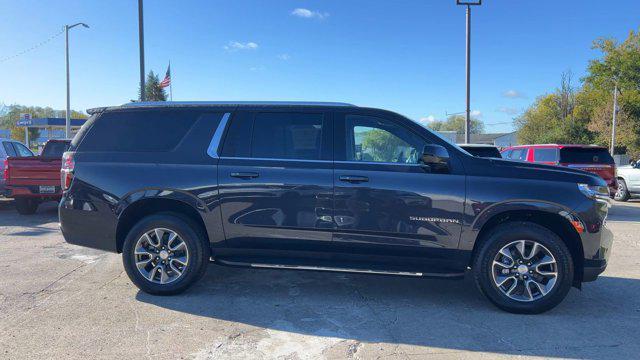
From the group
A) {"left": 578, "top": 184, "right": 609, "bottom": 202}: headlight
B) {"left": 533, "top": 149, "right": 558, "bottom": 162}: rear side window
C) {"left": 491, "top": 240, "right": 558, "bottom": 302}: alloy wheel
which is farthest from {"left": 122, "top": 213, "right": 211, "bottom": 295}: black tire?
{"left": 533, "top": 149, "right": 558, "bottom": 162}: rear side window

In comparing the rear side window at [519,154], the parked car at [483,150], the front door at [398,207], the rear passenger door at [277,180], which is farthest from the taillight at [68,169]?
the rear side window at [519,154]

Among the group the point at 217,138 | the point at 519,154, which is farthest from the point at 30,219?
the point at 519,154

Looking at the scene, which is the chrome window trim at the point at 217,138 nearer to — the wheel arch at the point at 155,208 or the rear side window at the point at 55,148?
the wheel arch at the point at 155,208

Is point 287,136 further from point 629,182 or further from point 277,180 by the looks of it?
point 629,182

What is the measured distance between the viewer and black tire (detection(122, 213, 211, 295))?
15.1ft

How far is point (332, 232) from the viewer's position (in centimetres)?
439

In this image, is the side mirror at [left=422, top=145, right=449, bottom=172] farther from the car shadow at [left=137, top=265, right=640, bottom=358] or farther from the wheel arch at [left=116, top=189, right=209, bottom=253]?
the wheel arch at [left=116, top=189, right=209, bottom=253]

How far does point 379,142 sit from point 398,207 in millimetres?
718

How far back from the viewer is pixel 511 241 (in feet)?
13.9

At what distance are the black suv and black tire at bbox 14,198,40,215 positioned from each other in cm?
676

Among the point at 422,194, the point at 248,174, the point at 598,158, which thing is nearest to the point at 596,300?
the point at 422,194

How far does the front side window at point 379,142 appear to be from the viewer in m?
4.46

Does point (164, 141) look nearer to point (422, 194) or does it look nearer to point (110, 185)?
point (110, 185)

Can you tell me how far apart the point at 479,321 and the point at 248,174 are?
2628 millimetres
